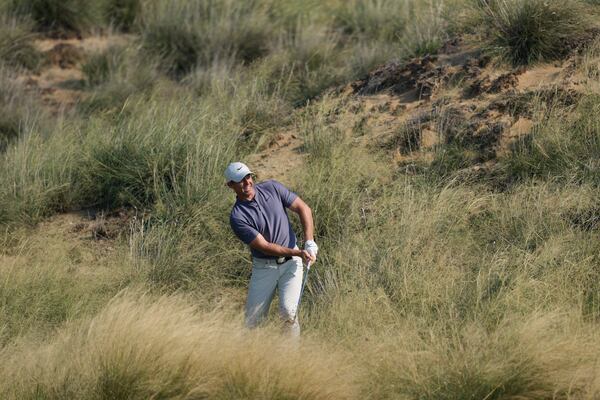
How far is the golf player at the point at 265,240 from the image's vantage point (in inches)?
326

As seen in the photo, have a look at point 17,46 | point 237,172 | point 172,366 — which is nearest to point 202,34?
point 17,46

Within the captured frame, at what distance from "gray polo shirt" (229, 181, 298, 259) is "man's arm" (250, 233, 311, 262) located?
0.08 metres

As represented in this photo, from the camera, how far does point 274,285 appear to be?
841 cm

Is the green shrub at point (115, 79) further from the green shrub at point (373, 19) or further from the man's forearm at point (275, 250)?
the man's forearm at point (275, 250)

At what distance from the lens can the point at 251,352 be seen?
24.1 ft

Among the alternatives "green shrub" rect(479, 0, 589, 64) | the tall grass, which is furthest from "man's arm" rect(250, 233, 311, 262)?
"green shrub" rect(479, 0, 589, 64)

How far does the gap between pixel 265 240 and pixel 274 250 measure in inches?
7.9

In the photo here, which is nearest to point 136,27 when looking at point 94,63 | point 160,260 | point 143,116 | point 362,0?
point 94,63

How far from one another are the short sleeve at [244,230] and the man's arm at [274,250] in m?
0.04

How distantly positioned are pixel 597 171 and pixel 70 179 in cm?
560

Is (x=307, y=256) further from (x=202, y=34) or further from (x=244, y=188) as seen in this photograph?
(x=202, y=34)

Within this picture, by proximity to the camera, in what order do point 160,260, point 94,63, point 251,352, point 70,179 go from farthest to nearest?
1. point 94,63
2. point 70,179
3. point 160,260
4. point 251,352

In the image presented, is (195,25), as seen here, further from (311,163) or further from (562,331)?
(562,331)

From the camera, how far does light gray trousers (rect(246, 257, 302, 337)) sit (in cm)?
831
